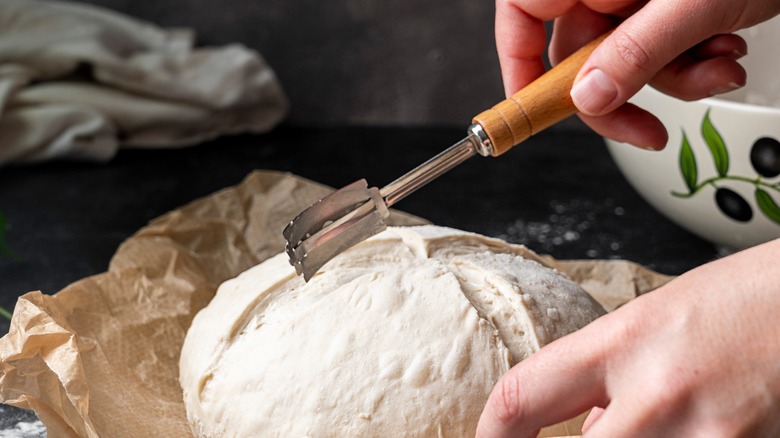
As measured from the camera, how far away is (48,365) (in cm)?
98

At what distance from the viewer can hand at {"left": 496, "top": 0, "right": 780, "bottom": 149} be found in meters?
0.93

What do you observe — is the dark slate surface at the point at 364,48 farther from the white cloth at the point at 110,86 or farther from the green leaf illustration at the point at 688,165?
the green leaf illustration at the point at 688,165

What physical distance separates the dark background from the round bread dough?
0.54 m

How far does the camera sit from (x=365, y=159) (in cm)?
201

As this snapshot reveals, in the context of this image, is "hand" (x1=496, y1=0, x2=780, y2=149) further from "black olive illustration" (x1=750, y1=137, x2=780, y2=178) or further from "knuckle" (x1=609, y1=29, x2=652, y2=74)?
"black olive illustration" (x1=750, y1=137, x2=780, y2=178)

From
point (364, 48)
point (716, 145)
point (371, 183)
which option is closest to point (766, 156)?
point (716, 145)

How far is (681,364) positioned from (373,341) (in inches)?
15.0

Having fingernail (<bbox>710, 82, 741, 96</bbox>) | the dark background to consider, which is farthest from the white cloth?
fingernail (<bbox>710, 82, 741, 96</bbox>)

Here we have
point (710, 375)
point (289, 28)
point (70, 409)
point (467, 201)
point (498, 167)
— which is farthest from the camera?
point (289, 28)

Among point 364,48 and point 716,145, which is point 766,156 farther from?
point 364,48

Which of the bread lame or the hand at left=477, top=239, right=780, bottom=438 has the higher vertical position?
the bread lame

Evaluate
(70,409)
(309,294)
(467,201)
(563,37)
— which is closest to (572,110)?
(563,37)

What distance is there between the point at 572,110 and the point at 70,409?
663mm

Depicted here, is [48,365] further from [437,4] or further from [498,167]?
[437,4]
